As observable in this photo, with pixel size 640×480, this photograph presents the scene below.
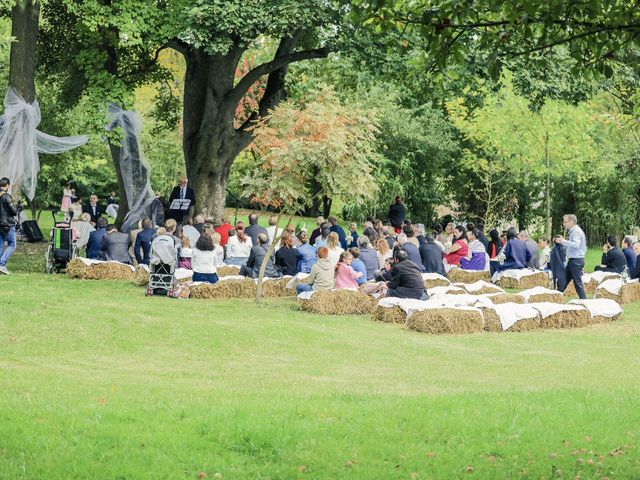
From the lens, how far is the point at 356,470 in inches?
344

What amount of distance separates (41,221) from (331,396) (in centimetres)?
3521

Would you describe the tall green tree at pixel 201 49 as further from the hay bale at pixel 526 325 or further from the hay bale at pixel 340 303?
the hay bale at pixel 526 325

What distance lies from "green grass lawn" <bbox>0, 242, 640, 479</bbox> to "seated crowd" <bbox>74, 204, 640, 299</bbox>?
5.65ft

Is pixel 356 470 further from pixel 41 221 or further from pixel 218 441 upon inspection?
pixel 41 221

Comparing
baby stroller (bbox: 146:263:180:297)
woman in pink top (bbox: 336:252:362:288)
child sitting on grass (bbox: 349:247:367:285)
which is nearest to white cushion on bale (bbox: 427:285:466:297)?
child sitting on grass (bbox: 349:247:367:285)

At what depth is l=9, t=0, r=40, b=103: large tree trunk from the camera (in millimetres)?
26844

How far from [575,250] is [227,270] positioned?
24.9ft

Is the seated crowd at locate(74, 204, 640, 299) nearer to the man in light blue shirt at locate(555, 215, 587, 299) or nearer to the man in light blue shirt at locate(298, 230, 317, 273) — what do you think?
the man in light blue shirt at locate(298, 230, 317, 273)

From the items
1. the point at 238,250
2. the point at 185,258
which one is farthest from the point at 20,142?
the point at 238,250

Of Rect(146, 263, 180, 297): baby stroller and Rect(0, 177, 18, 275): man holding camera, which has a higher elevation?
Rect(0, 177, 18, 275): man holding camera

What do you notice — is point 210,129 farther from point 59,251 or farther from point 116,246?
point 59,251

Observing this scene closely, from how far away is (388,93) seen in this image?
4744cm

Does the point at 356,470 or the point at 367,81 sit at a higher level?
the point at 367,81

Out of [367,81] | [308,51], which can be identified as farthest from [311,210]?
[308,51]
